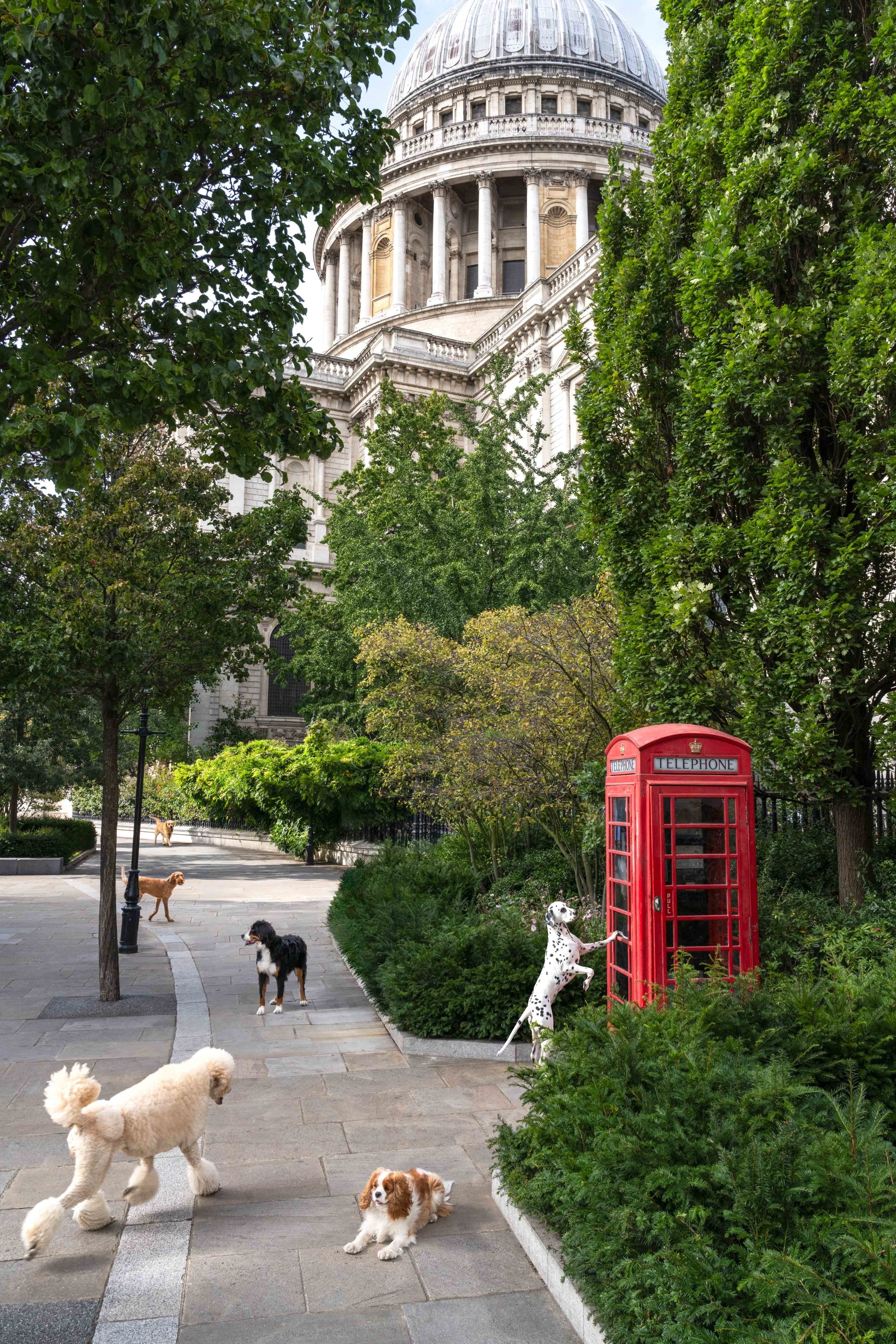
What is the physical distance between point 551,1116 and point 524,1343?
1077 millimetres

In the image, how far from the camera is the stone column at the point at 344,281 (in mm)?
70938

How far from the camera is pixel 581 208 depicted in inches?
2479

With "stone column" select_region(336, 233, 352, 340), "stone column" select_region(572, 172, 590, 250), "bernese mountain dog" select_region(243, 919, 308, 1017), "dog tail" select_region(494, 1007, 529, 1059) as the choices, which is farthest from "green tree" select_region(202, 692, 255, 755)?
"stone column" select_region(572, 172, 590, 250)

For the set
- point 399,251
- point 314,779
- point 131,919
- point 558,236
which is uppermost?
point 558,236

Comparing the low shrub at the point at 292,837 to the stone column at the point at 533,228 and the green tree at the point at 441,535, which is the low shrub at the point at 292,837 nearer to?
the green tree at the point at 441,535

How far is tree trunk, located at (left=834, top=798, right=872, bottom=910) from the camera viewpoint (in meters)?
8.91

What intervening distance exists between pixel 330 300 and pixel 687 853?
7380 cm

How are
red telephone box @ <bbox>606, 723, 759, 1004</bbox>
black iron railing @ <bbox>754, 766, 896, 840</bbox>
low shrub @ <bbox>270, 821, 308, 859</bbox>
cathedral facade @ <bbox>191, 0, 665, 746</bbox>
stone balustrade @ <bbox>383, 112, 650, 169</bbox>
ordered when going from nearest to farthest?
red telephone box @ <bbox>606, 723, 759, 1004</bbox>
black iron railing @ <bbox>754, 766, 896, 840</bbox>
low shrub @ <bbox>270, 821, 308, 859</bbox>
cathedral facade @ <bbox>191, 0, 665, 746</bbox>
stone balustrade @ <bbox>383, 112, 650, 169</bbox>

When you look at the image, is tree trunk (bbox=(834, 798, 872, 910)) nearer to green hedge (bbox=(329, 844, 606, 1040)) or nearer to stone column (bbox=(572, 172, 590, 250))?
green hedge (bbox=(329, 844, 606, 1040))

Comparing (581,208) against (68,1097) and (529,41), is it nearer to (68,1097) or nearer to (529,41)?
(529,41)

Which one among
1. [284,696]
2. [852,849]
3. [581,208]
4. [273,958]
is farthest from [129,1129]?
[581,208]

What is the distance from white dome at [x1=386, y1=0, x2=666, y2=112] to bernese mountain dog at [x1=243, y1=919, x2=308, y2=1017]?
242 feet

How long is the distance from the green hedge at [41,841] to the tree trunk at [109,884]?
55.5ft

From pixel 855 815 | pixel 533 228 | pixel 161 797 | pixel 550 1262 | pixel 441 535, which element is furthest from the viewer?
pixel 533 228
